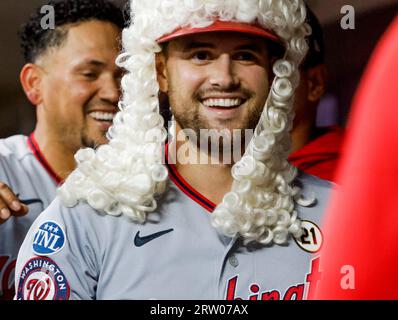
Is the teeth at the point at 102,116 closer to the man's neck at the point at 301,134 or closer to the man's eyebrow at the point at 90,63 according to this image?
the man's eyebrow at the point at 90,63

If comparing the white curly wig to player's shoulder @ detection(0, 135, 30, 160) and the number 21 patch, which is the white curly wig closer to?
the number 21 patch

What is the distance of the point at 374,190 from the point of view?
473 mm

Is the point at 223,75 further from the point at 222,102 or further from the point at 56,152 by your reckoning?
the point at 56,152

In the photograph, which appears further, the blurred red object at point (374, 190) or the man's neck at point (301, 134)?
the man's neck at point (301, 134)

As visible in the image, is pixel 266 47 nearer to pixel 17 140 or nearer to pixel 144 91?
pixel 144 91

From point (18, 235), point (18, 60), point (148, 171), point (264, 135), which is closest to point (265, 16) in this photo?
point (264, 135)

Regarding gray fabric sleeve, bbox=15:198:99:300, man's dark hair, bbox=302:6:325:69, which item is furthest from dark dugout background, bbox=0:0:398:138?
gray fabric sleeve, bbox=15:198:99:300

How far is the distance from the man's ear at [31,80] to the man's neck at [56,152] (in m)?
0.06

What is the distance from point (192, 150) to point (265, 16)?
0.90 ft

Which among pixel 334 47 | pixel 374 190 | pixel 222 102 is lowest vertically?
pixel 374 190

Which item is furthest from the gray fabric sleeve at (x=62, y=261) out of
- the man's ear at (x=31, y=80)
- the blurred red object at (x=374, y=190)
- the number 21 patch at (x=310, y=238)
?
the blurred red object at (x=374, y=190)

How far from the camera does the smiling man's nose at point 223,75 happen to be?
1.31 m

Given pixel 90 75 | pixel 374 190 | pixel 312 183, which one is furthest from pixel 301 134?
pixel 374 190

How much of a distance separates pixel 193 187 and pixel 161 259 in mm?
144
